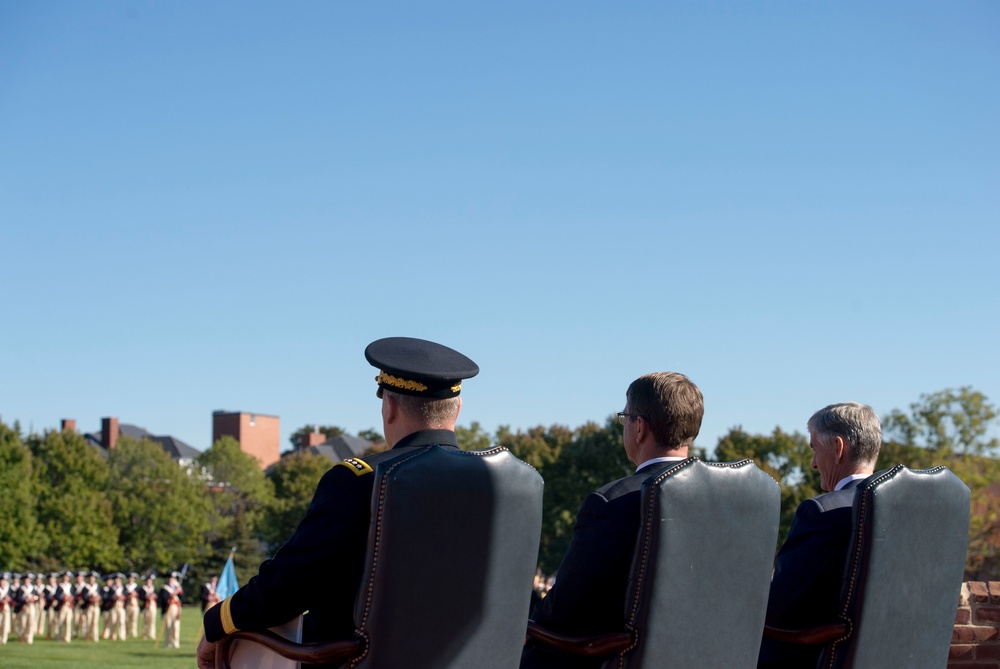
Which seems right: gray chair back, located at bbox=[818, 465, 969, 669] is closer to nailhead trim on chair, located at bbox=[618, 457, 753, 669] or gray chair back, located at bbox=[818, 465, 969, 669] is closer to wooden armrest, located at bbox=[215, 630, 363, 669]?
nailhead trim on chair, located at bbox=[618, 457, 753, 669]

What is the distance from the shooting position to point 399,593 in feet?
12.5

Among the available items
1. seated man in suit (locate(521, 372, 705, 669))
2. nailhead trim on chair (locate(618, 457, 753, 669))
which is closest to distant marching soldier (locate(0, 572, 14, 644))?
seated man in suit (locate(521, 372, 705, 669))

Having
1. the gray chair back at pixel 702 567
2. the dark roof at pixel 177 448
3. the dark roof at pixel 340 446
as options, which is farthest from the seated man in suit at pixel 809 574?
the dark roof at pixel 177 448

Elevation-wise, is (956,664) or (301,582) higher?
(301,582)

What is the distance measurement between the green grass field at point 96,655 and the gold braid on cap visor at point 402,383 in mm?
19796

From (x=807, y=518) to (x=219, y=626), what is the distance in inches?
103

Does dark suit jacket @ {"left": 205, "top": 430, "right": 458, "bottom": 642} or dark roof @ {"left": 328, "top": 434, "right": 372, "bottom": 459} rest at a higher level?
dark suit jacket @ {"left": 205, "top": 430, "right": 458, "bottom": 642}

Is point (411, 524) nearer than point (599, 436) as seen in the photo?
Yes

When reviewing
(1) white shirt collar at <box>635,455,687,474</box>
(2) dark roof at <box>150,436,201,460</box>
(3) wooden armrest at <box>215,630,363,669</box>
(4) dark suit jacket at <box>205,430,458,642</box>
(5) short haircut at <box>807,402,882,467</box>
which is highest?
(5) short haircut at <box>807,402,882,467</box>

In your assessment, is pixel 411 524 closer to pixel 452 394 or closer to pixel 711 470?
pixel 452 394

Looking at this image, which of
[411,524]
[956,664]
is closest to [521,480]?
[411,524]

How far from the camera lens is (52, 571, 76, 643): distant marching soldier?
113 ft

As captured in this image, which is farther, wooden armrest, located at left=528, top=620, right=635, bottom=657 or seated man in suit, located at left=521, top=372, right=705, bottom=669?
seated man in suit, located at left=521, top=372, right=705, bottom=669

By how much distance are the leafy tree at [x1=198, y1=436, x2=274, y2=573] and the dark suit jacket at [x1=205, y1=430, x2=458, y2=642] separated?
6191cm
